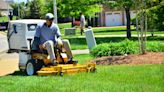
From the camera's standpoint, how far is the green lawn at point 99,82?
945 cm

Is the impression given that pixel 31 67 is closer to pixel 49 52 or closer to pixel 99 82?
pixel 49 52

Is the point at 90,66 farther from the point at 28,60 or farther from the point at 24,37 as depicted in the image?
the point at 24,37

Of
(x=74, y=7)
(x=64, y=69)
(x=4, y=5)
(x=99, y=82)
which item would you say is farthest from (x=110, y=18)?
(x=99, y=82)

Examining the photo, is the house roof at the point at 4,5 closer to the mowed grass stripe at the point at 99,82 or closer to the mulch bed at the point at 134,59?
the mulch bed at the point at 134,59

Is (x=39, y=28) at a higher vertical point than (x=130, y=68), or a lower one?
higher

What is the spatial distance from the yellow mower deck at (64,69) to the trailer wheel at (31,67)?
80cm

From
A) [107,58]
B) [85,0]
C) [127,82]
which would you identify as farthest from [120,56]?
[85,0]

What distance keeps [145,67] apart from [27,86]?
12.4ft

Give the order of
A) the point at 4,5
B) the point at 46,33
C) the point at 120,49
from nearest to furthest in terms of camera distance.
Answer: the point at 46,33
the point at 120,49
the point at 4,5

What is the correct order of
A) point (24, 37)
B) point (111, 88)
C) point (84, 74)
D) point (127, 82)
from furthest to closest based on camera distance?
1. point (24, 37)
2. point (84, 74)
3. point (127, 82)
4. point (111, 88)

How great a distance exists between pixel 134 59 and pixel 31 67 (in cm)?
337

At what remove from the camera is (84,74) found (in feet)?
38.9

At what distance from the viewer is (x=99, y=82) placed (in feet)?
33.7

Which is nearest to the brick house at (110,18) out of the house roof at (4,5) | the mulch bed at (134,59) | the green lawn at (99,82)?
the house roof at (4,5)
